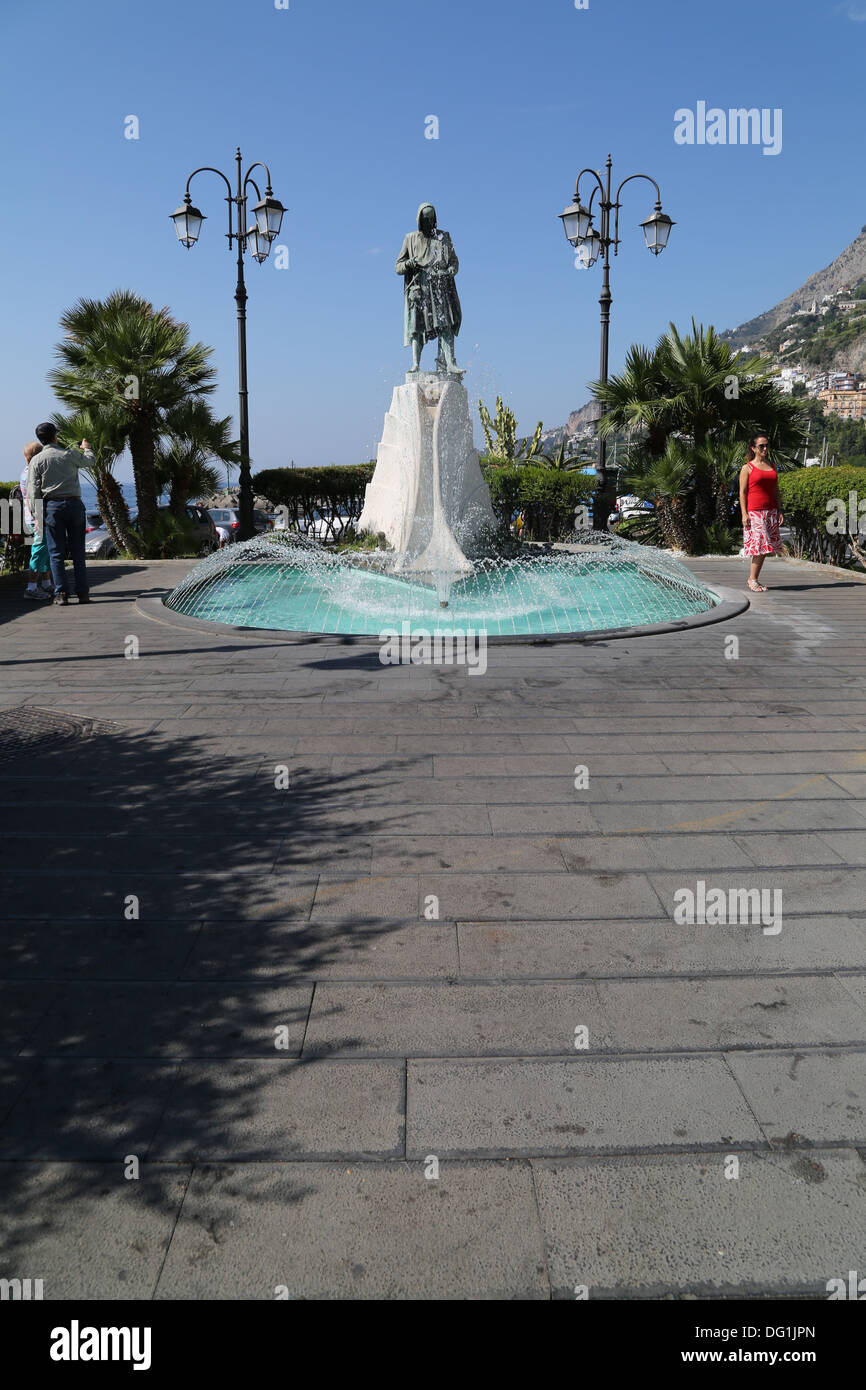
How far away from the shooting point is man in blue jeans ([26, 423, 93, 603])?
9.84m

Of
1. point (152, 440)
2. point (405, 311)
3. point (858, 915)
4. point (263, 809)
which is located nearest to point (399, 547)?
point (405, 311)

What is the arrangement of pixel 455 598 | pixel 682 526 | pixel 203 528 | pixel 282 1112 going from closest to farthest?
pixel 282 1112, pixel 455 598, pixel 682 526, pixel 203 528

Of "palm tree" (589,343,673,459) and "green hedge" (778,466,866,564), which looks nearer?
"green hedge" (778,466,866,564)

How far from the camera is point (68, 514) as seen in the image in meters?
10.2

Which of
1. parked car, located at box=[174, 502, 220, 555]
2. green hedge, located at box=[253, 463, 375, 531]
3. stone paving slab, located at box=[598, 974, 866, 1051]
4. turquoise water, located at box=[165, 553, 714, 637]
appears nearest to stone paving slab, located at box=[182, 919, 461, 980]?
stone paving slab, located at box=[598, 974, 866, 1051]

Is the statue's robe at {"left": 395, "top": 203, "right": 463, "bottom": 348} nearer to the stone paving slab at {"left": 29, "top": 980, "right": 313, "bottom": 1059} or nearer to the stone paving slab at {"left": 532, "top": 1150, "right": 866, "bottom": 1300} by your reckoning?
the stone paving slab at {"left": 29, "top": 980, "right": 313, "bottom": 1059}

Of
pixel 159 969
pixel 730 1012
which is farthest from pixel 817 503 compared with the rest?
pixel 159 969

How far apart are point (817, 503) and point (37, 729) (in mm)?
11747

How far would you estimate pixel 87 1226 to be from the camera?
2.16m

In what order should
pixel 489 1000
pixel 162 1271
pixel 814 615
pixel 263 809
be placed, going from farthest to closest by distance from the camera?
pixel 814 615 → pixel 263 809 → pixel 489 1000 → pixel 162 1271

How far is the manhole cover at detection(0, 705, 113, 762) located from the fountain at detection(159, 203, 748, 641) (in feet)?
13.8

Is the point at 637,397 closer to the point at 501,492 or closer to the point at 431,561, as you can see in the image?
the point at 501,492
